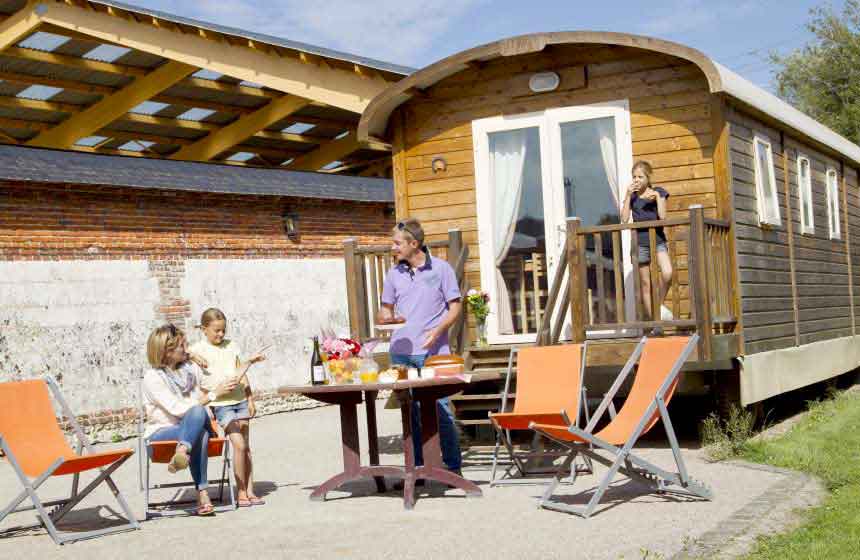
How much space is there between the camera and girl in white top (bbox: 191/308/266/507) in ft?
25.0

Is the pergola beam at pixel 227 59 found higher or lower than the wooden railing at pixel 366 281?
higher

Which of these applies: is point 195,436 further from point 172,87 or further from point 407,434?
point 172,87

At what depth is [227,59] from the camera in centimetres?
1820

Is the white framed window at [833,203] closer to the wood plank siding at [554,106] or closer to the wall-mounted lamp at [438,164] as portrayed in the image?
the wood plank siding at [554,106]

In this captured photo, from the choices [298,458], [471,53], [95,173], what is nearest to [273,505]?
[298,458]

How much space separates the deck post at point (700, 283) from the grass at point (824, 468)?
0.84 meters

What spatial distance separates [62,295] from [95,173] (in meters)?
1.51

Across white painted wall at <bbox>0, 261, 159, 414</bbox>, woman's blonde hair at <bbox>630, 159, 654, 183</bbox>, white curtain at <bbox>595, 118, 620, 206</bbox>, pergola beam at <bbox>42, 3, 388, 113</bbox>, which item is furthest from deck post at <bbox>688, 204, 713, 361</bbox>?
pergola beam at <bbox>42, 3, 388, 113</bbox>

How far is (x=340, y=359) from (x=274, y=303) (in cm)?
870

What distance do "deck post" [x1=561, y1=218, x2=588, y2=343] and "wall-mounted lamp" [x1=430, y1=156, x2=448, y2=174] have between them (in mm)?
2057

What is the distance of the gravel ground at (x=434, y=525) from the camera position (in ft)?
19.2

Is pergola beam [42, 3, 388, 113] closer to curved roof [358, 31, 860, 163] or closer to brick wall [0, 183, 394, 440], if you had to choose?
brick wall [0, 183, 394, 440]

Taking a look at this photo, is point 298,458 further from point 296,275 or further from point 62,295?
point 296,275

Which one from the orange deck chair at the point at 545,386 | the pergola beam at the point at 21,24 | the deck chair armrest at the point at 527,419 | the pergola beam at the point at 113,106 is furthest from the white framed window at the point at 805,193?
the pergola beam at the point at 21,24
